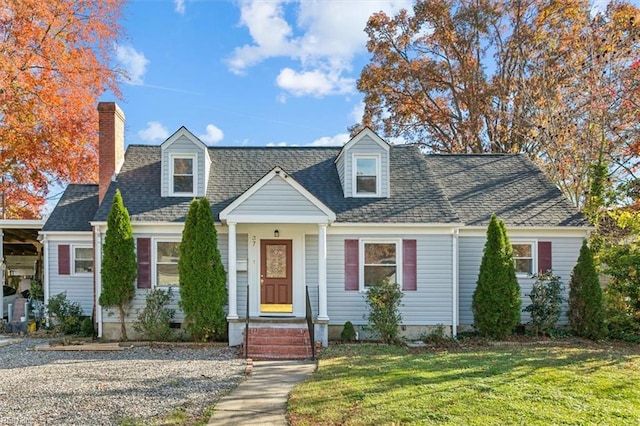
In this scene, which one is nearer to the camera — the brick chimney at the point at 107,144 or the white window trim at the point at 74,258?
the brick chimney at the point at 107,144

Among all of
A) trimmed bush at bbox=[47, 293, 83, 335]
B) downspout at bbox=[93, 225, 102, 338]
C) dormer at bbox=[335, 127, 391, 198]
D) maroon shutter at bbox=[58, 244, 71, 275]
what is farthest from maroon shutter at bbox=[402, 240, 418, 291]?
maroon shutter at bbox=[58, 244, 71, 275]

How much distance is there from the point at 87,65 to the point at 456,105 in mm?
19248

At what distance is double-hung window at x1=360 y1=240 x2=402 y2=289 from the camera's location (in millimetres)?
12898

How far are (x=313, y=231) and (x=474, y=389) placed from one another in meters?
6.85

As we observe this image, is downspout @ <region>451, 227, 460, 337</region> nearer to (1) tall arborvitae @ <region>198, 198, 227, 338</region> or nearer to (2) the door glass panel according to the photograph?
(2) the door glass panel

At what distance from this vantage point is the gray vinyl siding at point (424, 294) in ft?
41.9

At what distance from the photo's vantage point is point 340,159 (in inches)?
567

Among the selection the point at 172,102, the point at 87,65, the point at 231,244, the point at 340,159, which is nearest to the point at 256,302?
the point at 231,244

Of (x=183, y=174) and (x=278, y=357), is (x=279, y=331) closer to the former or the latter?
(x=278, y=357)

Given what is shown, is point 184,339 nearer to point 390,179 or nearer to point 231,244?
point 231,244

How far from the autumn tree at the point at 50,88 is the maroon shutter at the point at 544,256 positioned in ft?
66.8

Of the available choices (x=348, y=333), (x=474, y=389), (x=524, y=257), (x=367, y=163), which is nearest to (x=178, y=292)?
(x=348, y=333)

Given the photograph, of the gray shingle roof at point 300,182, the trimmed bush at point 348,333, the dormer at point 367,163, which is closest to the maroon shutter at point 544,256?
the gray shingle roof at point 300,182

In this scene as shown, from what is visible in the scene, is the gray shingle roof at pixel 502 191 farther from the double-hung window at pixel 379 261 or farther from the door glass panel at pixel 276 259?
the door glass panel at pixel 276 259
